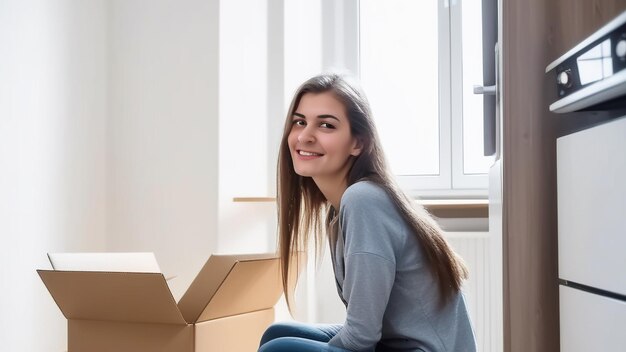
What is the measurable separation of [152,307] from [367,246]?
0.51 meters

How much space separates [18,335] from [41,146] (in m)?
0.57

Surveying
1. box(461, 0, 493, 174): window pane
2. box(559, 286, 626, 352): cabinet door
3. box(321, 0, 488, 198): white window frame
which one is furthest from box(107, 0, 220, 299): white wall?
box(559, 286, 626, 352): cabinet door

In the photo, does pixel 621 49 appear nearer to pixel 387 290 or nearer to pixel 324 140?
pixel 387 290

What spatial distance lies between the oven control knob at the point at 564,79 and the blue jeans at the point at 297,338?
57 cm

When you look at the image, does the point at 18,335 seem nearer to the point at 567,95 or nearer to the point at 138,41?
the point at 138,41

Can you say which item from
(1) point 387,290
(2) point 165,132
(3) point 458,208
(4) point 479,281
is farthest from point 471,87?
(1) point 387,290

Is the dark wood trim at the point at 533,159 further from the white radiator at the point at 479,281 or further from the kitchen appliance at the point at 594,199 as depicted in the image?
the white radiator at the point at 479,281

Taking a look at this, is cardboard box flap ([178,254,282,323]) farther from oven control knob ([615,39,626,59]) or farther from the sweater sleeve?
oven control knob ([615,39,626,59])

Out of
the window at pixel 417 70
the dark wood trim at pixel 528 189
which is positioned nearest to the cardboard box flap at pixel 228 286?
the dark wood trim at pixel 528 189

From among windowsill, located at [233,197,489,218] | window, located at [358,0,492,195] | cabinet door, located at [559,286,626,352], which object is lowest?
cabinet door, located at [559,286,626,352]

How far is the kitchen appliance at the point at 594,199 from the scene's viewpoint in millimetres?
845

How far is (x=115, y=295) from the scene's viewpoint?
145cm

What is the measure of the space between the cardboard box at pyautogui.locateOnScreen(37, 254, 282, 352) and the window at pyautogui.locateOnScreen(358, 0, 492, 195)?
55.8 inches

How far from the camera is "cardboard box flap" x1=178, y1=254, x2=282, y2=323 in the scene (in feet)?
4.84
